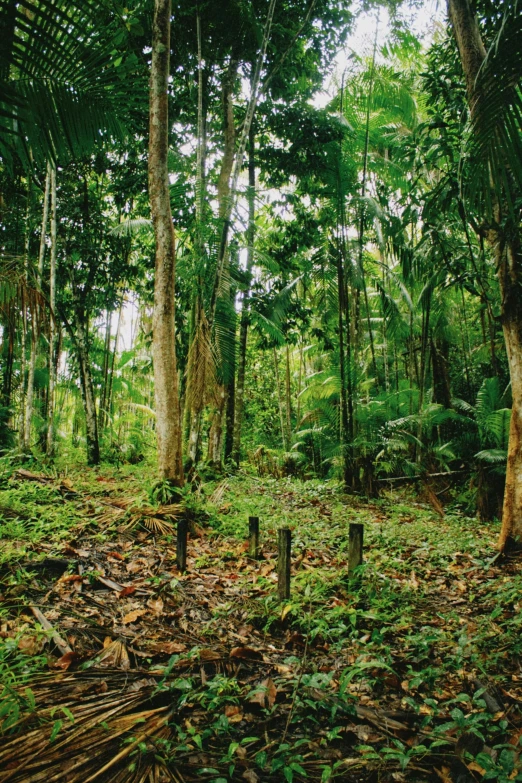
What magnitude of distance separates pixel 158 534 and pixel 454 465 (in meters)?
6.14

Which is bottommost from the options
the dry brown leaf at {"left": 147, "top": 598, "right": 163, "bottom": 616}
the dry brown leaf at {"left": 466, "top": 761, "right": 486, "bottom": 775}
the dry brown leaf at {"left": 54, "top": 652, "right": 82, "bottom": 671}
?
the dry brown leaf at {"left": 466, "top": 761, "right": 486, "bottom": 775}

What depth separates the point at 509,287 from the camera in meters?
4.21

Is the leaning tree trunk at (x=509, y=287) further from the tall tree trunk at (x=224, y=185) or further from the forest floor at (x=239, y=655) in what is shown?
the tall tree trunk at (x=224, y=185)

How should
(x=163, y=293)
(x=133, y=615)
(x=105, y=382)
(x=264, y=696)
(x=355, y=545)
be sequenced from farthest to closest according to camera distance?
1. (x=105, y=382)
2. (x=163, y=293)
3. (x=355, y=545)
4. (x=133, y=615)
5. (x=264, y=696)

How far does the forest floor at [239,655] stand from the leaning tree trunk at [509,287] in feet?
1.90

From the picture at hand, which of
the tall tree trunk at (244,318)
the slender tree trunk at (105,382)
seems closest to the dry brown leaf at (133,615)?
the tall tree trunk at (244,318)

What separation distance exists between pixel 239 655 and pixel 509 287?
3932 mm

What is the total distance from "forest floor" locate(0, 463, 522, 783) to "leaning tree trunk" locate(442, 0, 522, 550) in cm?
58

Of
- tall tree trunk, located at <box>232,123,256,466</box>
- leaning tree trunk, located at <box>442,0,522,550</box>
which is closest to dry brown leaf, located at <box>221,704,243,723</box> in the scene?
leaning tree trunk, located at <box>442,0,522,550</box>

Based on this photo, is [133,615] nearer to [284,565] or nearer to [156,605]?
[156,605]

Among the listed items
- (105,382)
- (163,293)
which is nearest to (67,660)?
(163,293)

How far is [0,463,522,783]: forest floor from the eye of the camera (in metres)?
1.78

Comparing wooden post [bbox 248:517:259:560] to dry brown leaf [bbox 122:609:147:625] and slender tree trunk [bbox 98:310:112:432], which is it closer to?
dry brown leaf [bbox 122:609:147:625]

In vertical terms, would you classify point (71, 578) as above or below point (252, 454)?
below
